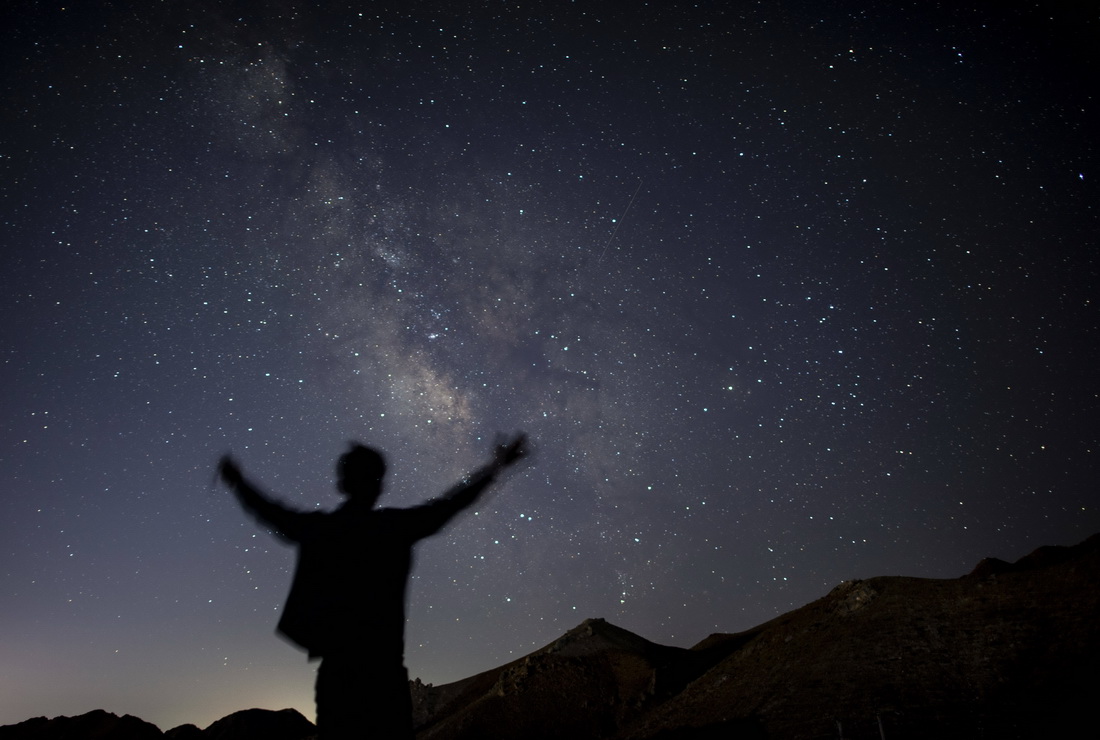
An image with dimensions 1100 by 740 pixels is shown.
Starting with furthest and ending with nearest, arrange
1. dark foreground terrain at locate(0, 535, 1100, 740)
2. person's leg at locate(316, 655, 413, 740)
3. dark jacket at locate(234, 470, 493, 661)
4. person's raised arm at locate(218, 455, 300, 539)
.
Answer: dark foreground terrain at locate(0, 535, 1100, 740), person's raised arm at locate(218, 455, 300, 539), dark jacket at locate(234, 470, 493, 661), person's leg at locate(316, 655, 413, 740)

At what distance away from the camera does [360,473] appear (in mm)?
2883

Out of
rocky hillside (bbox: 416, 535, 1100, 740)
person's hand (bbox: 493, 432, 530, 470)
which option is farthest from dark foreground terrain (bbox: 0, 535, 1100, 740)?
person's hand (bbox: 493, 432, 530, 470)

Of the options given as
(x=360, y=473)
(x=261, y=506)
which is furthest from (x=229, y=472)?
(x=360, y=473)

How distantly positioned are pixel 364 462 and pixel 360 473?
2.6 inches

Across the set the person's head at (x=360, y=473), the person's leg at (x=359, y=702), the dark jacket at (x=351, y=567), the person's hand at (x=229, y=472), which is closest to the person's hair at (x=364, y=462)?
the person's head at (x=360, y=473)

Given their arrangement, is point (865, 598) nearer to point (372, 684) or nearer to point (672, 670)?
point (672, 670)

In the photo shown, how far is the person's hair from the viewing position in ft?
9.51

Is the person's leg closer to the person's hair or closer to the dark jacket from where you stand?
the dark jacket

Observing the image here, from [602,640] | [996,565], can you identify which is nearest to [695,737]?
[602,640]

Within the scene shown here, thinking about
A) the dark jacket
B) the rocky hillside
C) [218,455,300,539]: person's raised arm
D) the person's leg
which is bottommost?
the rocky hillside

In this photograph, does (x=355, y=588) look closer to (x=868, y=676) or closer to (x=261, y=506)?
(x=261, y=506)

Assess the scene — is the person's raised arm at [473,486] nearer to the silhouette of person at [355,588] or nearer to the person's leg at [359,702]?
the silhouette of person at [355,588]

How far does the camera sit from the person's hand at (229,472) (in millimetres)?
2951

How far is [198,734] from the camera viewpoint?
1560 inches
